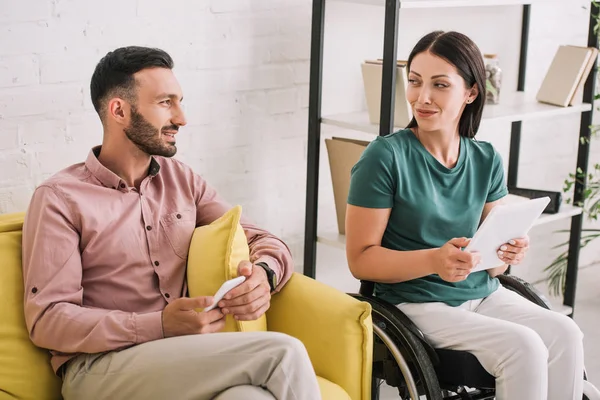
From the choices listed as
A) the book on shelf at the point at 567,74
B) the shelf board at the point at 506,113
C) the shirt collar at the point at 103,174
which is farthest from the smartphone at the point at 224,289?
the book on shelf at the point at 567,74

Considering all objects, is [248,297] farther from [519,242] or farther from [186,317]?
[519,242]

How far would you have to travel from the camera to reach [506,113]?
3.21 metres

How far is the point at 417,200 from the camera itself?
93.4 inches

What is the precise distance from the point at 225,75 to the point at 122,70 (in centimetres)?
75

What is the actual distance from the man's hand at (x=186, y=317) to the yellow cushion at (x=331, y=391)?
0.32 meters

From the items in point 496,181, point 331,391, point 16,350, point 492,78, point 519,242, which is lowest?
point 331,391

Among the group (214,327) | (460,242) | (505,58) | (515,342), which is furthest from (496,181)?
(505,58)

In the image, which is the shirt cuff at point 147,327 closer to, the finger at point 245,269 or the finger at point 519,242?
the finger at point 245,269

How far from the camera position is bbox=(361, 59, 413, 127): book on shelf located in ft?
9.48

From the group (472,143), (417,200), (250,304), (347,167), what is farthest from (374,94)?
(250,304)

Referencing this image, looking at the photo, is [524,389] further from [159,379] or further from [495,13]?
[495,13]

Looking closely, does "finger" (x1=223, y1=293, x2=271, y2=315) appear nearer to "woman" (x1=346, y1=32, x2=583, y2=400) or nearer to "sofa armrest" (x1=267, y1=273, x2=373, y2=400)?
"sofa armrest" (x1=267, y1=273, x2=373, y2=400)

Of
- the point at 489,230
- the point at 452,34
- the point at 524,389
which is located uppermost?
the point at 452,34

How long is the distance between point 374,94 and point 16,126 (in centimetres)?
119
